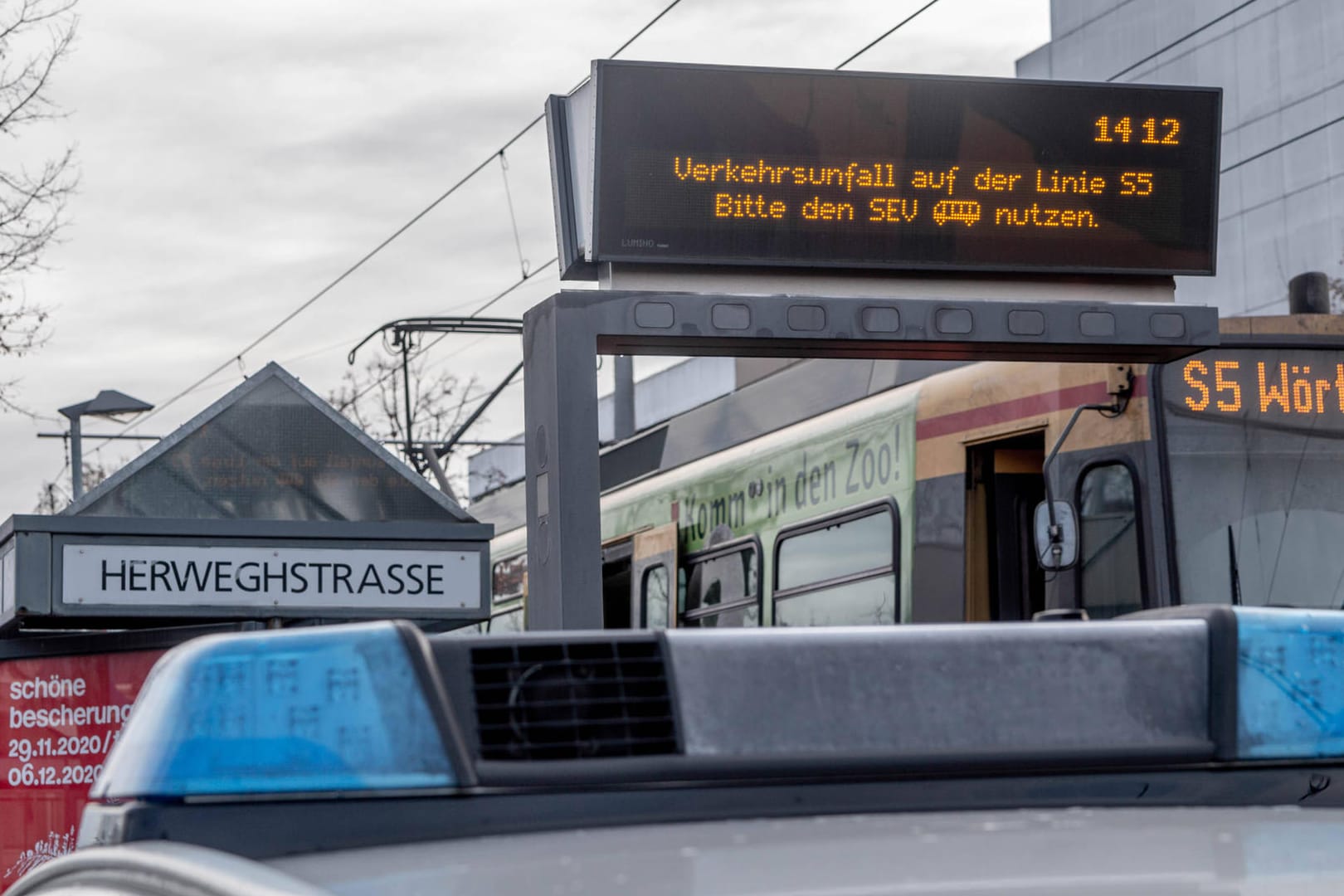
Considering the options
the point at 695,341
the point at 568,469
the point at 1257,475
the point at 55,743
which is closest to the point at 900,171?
the point at 695,341

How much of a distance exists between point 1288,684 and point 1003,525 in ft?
26.0

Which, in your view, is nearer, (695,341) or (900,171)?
(695,341)

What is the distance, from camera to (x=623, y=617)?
44.2 ft

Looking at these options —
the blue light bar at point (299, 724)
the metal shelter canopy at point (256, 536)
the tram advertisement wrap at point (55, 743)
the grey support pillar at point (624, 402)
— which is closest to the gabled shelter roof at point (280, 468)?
the metal shelter canopy at point (256, 536)

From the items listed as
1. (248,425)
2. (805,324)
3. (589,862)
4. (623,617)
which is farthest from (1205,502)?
(589,862)

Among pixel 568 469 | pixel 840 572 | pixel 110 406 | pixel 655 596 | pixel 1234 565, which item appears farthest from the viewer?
pixel 110 406

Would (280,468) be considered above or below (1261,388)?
below

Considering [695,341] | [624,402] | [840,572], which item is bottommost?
[840,572]

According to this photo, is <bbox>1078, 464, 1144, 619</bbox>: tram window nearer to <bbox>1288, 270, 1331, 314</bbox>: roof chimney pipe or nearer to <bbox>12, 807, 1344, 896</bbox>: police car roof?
<bbox>1288, 270, 1331, 314</bbox>: roof chimney pipe

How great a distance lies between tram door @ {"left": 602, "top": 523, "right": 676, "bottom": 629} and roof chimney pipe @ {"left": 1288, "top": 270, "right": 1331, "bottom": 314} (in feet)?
13.9

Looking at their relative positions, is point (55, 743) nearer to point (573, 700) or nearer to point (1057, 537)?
point (1057, 537)

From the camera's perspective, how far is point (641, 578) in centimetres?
1321

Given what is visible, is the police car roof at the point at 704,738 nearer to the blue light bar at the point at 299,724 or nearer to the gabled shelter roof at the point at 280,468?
the blue light bar at the point at 299,724

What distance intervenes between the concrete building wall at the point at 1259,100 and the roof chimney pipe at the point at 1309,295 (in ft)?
120
